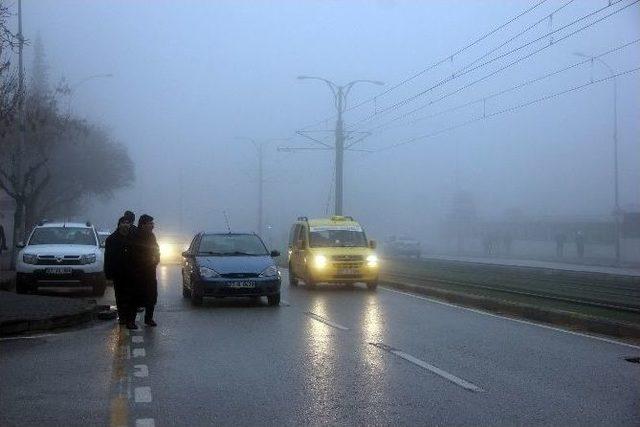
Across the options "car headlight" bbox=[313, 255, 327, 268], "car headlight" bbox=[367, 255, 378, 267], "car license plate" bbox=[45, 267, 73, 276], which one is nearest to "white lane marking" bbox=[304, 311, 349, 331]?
"car headlight" bbox=[313, 255, 327, 268]

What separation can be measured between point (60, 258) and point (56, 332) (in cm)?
777

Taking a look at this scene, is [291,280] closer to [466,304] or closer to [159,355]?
[466,304]

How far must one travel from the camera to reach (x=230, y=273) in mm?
18109

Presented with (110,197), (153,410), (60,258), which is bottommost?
(153,410)

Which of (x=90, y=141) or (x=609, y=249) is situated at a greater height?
(x=90, y=141)

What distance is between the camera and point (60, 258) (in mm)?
21422

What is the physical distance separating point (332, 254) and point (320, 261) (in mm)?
367

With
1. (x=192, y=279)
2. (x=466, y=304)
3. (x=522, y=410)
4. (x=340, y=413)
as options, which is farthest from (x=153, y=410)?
(x=466, y=304)

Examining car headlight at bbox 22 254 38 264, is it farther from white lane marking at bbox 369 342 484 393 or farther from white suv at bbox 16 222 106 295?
white lane marking at bbox 369 342 484 393

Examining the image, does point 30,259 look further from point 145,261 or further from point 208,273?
point 145,261

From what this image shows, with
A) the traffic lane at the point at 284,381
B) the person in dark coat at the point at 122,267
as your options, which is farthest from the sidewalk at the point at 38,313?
the traffic lane at the point at 284,381

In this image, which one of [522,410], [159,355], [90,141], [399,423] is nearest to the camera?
[399,423]

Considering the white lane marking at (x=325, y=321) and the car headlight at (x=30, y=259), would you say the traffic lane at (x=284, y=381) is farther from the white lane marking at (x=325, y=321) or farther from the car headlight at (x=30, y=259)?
the car headlight at (x=30, y=259)

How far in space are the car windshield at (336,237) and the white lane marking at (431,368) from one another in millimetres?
12439
